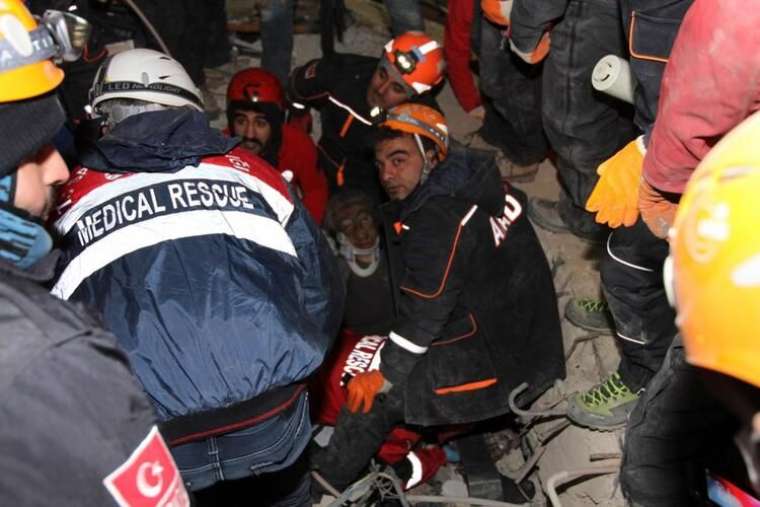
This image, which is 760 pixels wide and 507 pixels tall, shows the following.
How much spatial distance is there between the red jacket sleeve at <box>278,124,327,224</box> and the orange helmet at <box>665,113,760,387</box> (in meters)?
3.84

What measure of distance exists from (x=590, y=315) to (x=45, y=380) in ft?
9.76

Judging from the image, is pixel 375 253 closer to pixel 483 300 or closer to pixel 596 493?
pixel 483 300

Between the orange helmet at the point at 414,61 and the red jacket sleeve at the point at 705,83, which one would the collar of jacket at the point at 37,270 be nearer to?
the red jacket sleeve at the point at 705,83

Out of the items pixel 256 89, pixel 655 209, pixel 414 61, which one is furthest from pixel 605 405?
pixel 256 89

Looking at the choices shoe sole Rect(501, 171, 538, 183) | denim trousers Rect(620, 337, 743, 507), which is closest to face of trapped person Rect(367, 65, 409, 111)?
shoe sole Rect(501, 171, 538, 183)

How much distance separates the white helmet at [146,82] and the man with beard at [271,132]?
1.44 meters

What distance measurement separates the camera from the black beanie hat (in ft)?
5.46

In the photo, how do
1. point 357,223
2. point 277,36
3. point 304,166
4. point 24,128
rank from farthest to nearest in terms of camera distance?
point 277,36 → point 304,166 → point 357,223 → point 24,128

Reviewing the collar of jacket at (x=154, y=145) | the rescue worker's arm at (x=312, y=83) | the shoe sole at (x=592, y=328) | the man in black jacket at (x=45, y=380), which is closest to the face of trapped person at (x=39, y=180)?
the man in black jacket at (x=45, y=380)

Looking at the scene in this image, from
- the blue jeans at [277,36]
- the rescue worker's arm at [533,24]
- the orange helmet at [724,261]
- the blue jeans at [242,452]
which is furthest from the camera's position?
the blue jeans at [277,36]

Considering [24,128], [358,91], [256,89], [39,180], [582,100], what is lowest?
[358,91]

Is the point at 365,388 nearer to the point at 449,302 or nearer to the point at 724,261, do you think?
the point at 449,302

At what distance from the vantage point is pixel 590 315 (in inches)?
155

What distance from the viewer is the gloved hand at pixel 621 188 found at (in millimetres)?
2789
